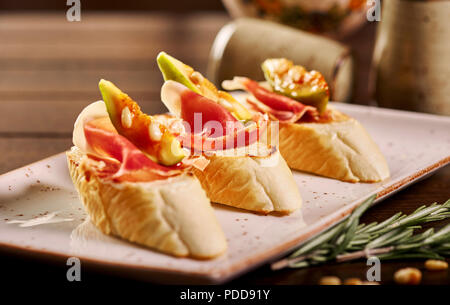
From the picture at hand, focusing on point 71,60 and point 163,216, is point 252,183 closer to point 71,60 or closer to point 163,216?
point 163,216

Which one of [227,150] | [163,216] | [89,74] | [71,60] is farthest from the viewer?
[71,60]

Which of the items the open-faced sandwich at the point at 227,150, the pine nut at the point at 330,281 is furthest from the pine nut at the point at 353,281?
the open-faced sandwich at the point at 227,150

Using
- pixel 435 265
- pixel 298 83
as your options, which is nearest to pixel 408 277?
pixel 435 265

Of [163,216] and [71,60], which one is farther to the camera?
[71,60]

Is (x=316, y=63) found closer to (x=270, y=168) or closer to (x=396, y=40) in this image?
(x=396, y=40)

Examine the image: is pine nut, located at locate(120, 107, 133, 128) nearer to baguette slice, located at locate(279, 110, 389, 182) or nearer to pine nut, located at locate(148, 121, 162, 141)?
pine nut, located at locate(148, 121, 162, 141)

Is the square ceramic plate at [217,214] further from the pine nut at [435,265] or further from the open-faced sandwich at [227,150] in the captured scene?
the pine nut at [435,265]

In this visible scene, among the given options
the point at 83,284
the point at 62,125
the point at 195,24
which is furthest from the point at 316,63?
the point at 195,24
